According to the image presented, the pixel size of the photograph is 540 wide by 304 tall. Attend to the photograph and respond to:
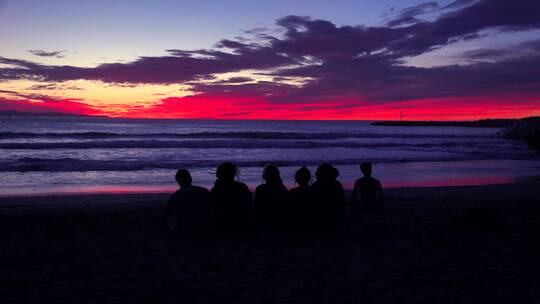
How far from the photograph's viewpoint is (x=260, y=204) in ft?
21.7

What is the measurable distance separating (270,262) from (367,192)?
12.8 feet

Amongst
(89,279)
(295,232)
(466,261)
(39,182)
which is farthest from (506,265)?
(39,182)

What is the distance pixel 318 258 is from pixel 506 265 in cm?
193

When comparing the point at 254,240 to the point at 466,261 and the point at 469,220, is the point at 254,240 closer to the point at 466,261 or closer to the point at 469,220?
the point at 466,261

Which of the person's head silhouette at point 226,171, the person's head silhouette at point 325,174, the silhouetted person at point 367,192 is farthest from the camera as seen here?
the silhouetted person at point 367,192

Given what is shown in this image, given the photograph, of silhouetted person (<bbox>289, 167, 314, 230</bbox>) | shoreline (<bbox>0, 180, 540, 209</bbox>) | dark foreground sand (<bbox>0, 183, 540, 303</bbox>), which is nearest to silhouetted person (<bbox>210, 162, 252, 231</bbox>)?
dark foreground sand (<bbox>0, 183, 540, 303</bbox>)

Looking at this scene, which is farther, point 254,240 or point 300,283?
point 254,240

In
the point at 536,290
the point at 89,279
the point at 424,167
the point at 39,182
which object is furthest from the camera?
the point at 424,167

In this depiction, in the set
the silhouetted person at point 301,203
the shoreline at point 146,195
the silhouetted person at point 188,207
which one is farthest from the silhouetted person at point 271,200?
the shoreline at point 146,195

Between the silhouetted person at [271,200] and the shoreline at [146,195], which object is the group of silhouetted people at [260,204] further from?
the shoreline at [146,195]

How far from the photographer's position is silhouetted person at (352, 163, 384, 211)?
8586 millimetres

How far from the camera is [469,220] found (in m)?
7.14

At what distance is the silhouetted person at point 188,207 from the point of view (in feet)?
20.6

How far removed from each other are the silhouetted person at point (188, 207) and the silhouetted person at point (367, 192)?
324cm
